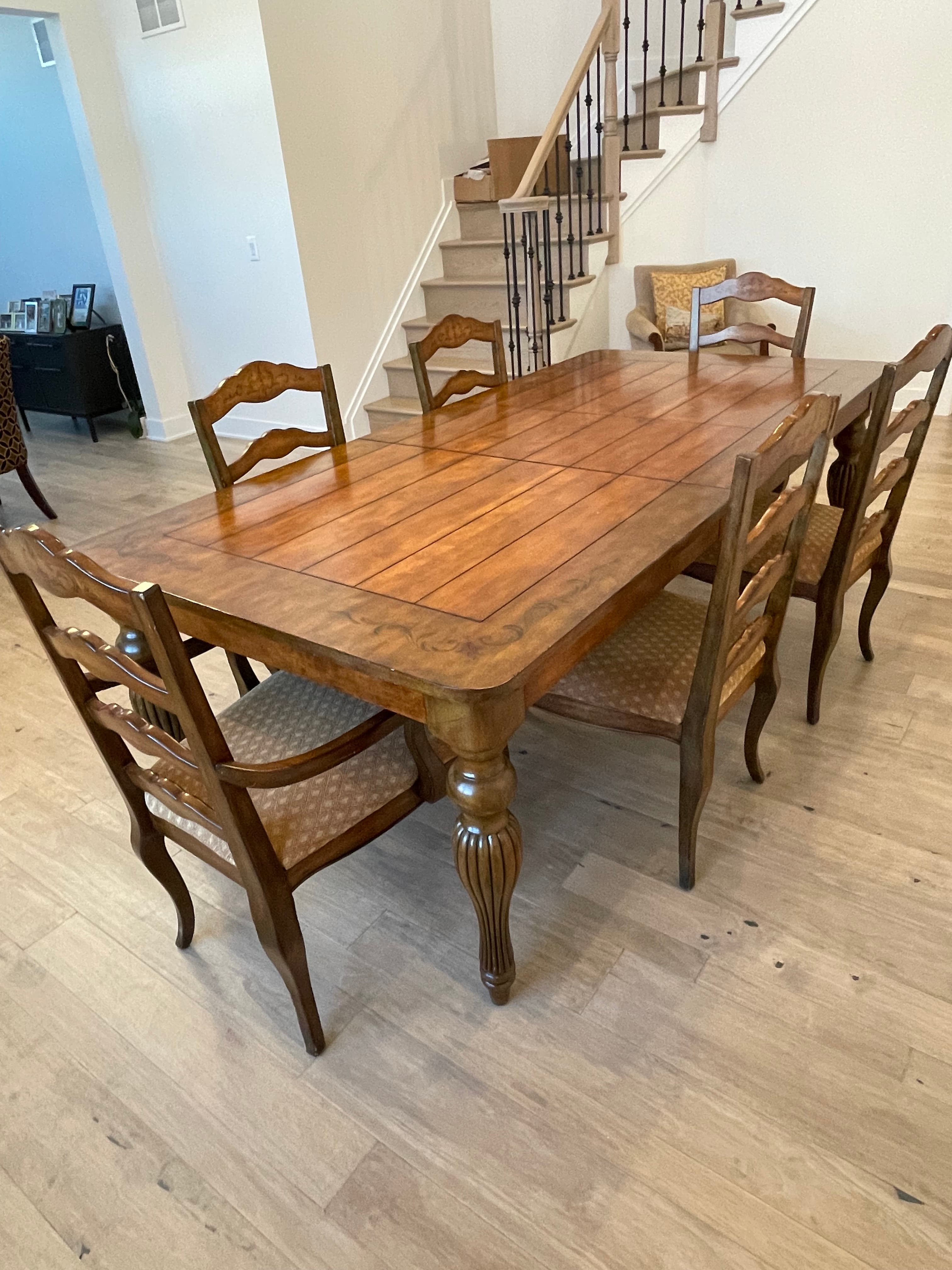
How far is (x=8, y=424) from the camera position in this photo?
387 centimetres

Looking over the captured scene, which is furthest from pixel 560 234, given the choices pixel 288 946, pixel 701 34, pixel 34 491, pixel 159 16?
pixel 288 946

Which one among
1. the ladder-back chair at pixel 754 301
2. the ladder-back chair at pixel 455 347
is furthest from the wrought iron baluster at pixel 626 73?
the ladder-back chair at pixel 455 347

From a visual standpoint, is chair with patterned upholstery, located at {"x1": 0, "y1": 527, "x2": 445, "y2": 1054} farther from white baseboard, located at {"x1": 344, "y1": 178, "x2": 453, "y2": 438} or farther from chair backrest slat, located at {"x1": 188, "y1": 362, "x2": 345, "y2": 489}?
white baseboard, located at {"x1": 344, "y1": 178, "x2": 453, "y2": 438}

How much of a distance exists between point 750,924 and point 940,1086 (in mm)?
394

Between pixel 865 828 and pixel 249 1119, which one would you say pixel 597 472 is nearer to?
pixel 865 828

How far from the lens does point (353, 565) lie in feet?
4.75

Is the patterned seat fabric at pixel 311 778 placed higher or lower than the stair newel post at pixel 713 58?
lower

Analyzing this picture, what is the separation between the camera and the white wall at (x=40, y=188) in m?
5.16

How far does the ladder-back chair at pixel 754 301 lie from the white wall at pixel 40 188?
166 inches

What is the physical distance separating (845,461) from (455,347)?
120 cm

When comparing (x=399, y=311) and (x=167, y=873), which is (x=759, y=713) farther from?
(x=399, y=311)

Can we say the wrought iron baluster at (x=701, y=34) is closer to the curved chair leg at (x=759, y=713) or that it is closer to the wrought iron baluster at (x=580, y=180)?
the wrought iron baluster at (x=580, y=180)

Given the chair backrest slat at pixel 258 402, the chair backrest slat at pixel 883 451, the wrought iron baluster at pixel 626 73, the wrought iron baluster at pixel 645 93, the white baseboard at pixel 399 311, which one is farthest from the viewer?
the white baseboard at pixel 399 311

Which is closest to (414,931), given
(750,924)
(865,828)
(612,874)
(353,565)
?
(612,874)
